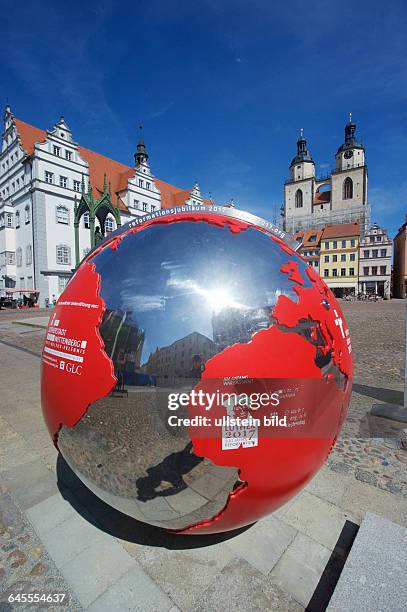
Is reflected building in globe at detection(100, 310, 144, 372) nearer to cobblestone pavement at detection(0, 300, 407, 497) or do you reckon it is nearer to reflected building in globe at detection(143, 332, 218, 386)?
reflected building in globe at detection(143, 332, 218, 386)

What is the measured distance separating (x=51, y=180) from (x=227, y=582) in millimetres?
37820

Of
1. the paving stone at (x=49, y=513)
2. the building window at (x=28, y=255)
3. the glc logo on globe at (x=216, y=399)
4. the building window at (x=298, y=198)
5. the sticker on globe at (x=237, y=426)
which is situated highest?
the building window at (x=298, y=198)

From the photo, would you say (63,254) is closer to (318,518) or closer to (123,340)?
(123,340)

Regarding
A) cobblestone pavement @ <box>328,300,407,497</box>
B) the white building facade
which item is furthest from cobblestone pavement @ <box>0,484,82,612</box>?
the white building facade

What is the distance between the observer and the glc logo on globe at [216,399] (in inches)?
62.7

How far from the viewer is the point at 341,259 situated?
177 feet

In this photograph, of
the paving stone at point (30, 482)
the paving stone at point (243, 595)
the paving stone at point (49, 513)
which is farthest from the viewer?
the paving stone at point (30, 482)

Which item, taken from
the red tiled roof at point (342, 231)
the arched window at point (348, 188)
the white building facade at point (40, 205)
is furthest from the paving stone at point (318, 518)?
the arched window at point (348, 188)

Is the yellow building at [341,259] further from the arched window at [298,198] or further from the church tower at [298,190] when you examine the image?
the arched window at [298,198]

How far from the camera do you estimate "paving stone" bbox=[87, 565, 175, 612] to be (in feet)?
5.66

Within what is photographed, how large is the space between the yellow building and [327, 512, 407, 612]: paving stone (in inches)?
2173

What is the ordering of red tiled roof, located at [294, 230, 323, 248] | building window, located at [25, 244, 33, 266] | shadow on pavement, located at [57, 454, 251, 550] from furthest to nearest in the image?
1. red tiled roof, located at [294, 230, 323, 248]
2. building window, located at [25, 244, 33, 266]
3. shadow on pavement, located at [57, 454, 251, 550]

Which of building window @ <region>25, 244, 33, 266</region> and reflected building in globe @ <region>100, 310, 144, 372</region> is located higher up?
building window @ <region>25, 244, 33, 266</region>

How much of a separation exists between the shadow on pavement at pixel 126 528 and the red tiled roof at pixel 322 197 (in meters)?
73.8
